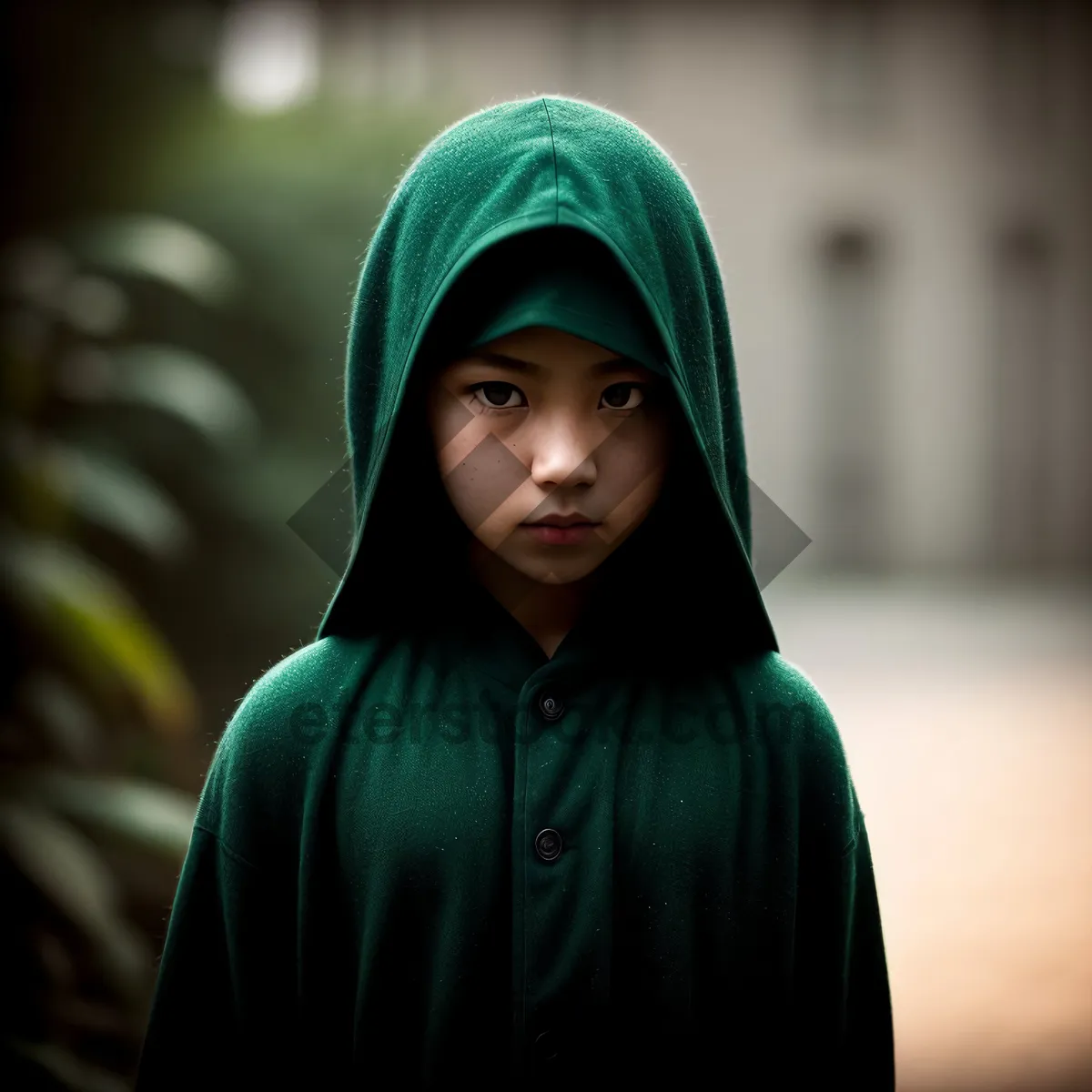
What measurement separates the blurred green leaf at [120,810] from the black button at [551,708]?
6.80ft

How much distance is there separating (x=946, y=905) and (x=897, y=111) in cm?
1510

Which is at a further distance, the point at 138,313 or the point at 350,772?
the point at 138,313

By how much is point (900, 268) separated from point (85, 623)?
16261 millimetres

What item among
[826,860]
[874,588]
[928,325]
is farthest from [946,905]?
[928,325]

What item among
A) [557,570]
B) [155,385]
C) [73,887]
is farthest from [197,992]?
[155,385]

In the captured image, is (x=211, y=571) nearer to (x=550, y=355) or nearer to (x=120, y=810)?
(x=120, y=810)

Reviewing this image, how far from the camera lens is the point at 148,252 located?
14.0 ft

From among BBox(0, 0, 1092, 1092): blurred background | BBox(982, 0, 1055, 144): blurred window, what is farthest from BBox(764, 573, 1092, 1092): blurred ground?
BBox(982, 0, 1055, 144): blurred window

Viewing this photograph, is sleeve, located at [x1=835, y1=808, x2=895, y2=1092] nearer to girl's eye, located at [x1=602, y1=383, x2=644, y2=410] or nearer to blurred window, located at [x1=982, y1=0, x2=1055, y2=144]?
girl's eye, located at [x1=602, y1=383, x2=644, y2=410]

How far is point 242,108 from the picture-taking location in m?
6.09

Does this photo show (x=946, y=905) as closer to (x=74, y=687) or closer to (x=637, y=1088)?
(x=74, y=687)

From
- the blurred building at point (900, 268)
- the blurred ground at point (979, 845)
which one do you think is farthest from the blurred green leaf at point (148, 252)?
the blurred building at point (900, 268)

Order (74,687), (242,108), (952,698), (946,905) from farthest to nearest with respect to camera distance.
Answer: (952,698) < (242,108) < (946,905) < (74,687)

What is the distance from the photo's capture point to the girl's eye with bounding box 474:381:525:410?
4.75ft
